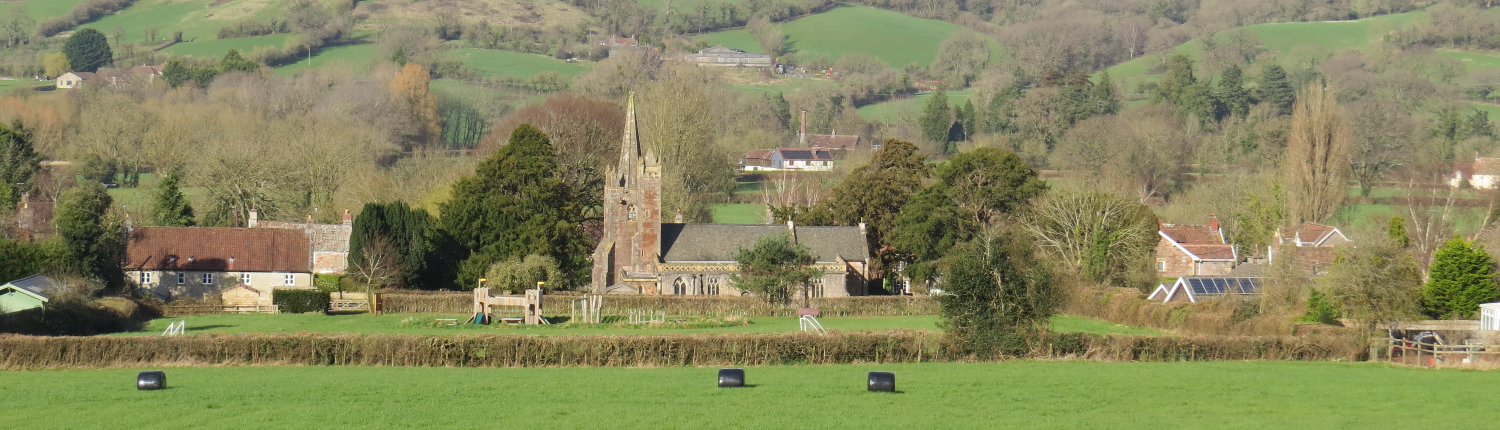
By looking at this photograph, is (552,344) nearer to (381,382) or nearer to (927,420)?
(381,382)

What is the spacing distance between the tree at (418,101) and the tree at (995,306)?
3857 inches

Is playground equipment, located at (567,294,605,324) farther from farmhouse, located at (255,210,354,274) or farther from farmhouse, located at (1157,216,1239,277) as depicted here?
farmhouse, located at (1157,216,1239,277)

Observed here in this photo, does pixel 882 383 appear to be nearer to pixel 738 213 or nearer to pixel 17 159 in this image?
pixel 738 213

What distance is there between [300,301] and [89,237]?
8644 millimetres

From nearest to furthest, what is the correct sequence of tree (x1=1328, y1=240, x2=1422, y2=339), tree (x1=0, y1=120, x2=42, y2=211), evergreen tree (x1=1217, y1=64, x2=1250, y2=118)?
tree (x1=1328, y1=240, x2=1422, y2=339)
tree (x1=0, y1=120, x2=42, y2=211)
evergreen tree (x1=1217, y1=64, x2=1250, y2=118)

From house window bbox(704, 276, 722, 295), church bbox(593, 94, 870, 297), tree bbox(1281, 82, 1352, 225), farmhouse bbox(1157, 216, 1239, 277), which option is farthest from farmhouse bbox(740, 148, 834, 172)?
house window bbox(704, 276, 722, 295)

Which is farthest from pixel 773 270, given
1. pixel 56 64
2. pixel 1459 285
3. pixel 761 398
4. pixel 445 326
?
pixel 56 64

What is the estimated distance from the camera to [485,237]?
227ft

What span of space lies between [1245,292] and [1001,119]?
102979 mm

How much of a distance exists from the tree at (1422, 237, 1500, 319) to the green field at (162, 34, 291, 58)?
15294 cm

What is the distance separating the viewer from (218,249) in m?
66.9

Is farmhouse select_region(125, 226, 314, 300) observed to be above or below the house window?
above

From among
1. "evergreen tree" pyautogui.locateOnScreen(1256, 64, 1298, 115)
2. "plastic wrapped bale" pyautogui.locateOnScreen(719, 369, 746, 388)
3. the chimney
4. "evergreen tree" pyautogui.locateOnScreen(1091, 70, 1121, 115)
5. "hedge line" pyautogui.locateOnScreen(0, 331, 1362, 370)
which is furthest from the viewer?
"evergreen tree" pyautogui.locateOnScreen(1256, 64, 1298, 115)

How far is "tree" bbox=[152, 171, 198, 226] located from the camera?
2980 inches
